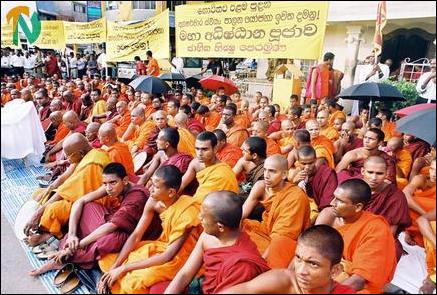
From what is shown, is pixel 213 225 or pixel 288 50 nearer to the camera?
pixel 213 225

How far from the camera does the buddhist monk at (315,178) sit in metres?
3.69

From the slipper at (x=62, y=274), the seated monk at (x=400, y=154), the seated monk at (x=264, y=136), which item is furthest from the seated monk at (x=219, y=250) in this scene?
the seated monk at (x=400, y=154)

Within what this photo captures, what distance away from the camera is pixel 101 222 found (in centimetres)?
325

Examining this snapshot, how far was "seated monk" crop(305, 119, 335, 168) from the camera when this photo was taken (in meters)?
4.48

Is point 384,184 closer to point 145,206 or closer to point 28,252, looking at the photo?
point 145,206

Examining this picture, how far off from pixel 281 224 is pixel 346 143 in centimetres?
255

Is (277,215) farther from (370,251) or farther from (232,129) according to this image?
(232,129)

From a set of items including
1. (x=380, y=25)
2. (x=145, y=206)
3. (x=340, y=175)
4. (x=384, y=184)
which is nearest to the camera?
(x=145, y=206)

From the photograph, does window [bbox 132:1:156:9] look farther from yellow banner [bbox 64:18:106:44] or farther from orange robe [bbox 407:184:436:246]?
orange robe [bbox 407:184:436:246]

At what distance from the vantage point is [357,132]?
587cm

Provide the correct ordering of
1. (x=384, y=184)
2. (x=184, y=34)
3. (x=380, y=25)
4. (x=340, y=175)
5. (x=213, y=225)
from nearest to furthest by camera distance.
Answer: (x=213, y=225), (x=384, y=184), (x=340, y=175), (x=380, y=25), (x=184, y=34)

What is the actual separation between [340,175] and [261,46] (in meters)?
2.41

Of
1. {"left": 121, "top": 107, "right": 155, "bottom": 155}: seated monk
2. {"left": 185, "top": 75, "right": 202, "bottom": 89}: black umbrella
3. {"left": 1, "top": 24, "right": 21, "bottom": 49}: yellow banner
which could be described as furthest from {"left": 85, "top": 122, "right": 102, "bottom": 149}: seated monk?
{"left": 1, "top": 24, "right": 21, "bottom": 49}: yellow banner

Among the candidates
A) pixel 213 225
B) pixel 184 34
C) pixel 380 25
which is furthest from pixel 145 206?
pixel 184 34
